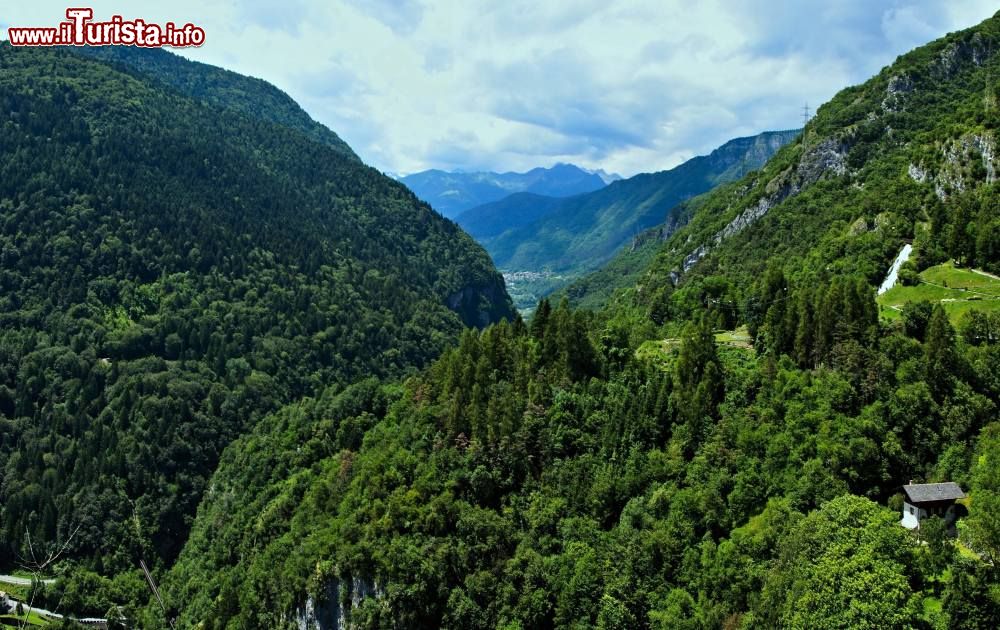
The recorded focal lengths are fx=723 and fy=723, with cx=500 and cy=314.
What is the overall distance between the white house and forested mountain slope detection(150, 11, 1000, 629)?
1909 millimetres

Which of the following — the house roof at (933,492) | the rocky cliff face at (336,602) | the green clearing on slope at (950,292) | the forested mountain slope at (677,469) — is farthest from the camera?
the rocky cliff face at (336,602)

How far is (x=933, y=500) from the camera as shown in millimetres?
51031

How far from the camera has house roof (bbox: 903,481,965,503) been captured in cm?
5109

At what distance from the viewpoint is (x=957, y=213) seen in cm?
8306

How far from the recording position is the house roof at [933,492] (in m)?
51.1

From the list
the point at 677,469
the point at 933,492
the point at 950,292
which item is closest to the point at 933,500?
the point at 933,492

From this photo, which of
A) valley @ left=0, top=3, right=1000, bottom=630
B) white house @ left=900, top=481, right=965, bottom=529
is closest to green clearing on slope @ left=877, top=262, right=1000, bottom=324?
valley @ left=0, top=3, right=1000, bottom=630

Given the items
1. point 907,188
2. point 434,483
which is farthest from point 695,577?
point 907,188

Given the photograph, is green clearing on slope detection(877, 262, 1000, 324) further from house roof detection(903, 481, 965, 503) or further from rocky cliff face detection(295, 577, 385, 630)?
rocky cliff face detection(295, 577, 385, 630)

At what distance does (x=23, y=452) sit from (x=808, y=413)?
15843 centimetres

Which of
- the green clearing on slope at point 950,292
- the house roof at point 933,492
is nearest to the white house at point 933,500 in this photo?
the house roof at point 933,492

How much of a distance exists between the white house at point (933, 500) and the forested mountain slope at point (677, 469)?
6.26 ft

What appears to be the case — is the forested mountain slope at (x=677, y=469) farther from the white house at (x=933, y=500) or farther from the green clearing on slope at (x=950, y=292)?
the green clearing on slope at (x=950, y=292)

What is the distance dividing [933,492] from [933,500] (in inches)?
29.8
